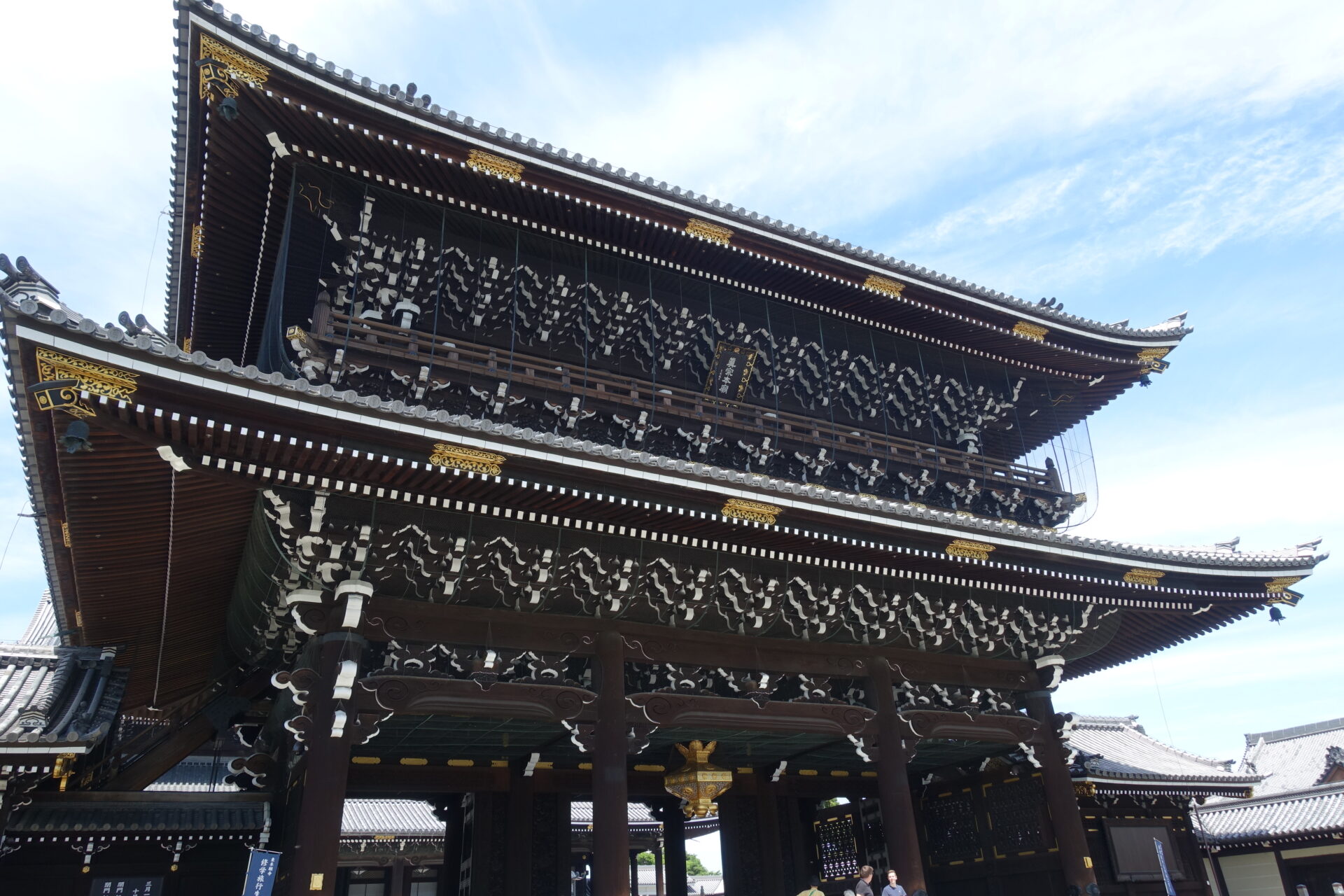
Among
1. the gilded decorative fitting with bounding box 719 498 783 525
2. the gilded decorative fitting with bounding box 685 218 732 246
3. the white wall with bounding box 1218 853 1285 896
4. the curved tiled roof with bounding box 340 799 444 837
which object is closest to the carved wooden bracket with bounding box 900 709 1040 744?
the gilded decorative fitting with bounding box 719 498 783 525

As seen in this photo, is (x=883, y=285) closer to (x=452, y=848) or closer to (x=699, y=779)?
(x=699, y=779)

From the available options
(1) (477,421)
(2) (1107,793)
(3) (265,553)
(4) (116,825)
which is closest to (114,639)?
(4) (116,825)

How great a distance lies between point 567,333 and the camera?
1308cm

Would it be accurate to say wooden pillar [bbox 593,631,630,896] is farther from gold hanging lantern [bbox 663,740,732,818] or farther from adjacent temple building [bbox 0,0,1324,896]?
gold hanging lantern [bbox 663,740,732,818]

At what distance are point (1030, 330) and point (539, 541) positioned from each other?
9528 millimetres

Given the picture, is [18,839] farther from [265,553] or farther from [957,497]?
[957,497]

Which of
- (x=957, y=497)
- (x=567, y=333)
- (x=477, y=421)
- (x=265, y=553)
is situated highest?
(x=567, y=333)

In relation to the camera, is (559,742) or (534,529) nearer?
(534,529)

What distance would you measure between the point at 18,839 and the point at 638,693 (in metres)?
7.65

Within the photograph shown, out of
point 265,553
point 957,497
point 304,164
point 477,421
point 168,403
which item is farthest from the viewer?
point 957,497

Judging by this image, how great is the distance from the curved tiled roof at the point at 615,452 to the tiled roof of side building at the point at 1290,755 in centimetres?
2352

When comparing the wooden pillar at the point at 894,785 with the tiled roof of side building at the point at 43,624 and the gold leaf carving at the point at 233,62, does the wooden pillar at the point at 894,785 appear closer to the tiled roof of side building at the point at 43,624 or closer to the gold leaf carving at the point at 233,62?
the gold leaf carving at the point at 233,62

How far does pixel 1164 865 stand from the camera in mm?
15375

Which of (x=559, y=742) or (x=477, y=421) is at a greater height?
(x=477, y=421)
